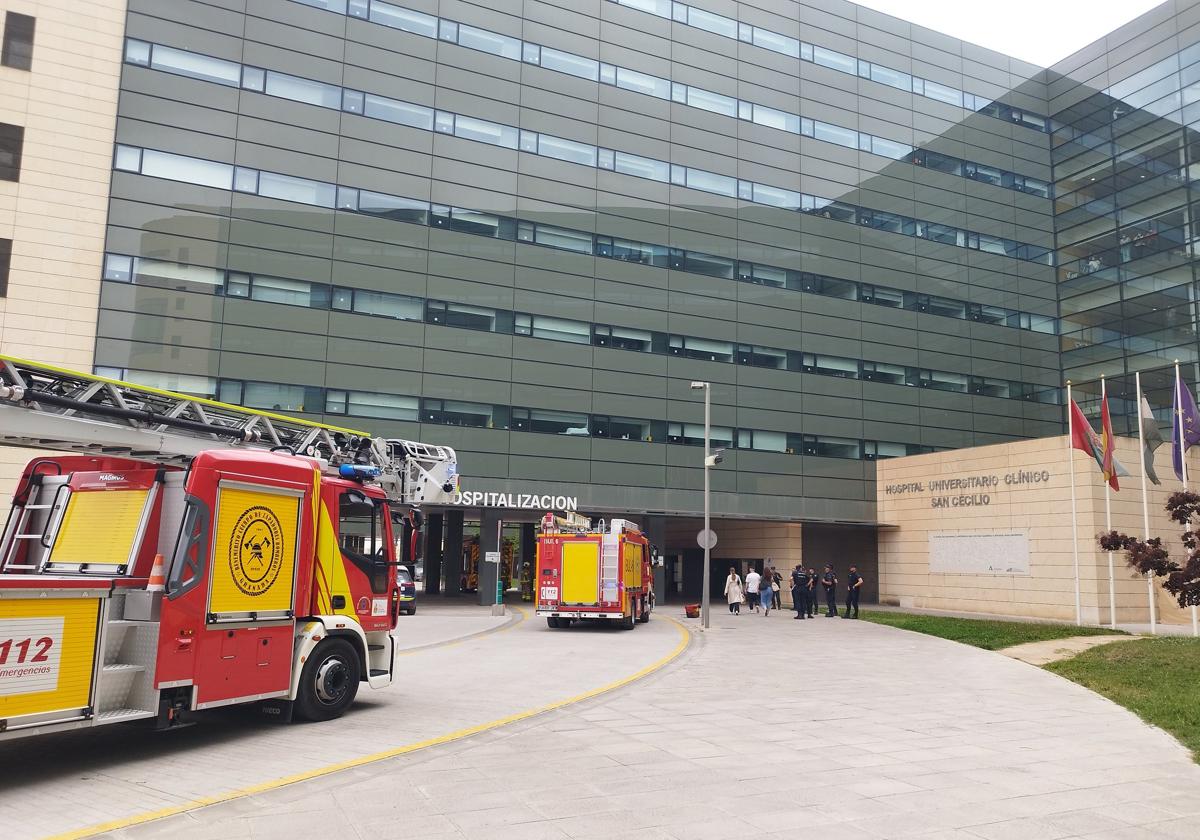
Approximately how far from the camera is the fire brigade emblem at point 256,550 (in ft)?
30.9

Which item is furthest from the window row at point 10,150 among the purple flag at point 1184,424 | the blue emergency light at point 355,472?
the purple flag at point 1184,424

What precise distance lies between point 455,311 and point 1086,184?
3863 centimetres

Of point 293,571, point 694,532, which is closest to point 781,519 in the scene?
point 694,532

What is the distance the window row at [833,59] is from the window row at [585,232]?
25.9 feet

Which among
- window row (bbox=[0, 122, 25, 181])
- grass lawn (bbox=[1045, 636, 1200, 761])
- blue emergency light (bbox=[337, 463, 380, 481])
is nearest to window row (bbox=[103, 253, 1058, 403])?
window row (bbox=[0, 122, 25, 181])

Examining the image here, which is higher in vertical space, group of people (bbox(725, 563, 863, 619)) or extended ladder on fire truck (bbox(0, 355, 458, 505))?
extended ladder on fire truck (bbox(0, 355, 458, 505))

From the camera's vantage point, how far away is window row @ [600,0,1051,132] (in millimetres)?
44906

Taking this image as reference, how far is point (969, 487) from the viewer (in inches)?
1538

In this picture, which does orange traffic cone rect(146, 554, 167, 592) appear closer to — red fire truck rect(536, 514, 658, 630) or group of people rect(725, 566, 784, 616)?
red fire truck rect(536, 514, 658, 630)

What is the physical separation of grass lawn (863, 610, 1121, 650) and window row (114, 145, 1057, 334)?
777 inches

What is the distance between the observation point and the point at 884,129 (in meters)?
49.4

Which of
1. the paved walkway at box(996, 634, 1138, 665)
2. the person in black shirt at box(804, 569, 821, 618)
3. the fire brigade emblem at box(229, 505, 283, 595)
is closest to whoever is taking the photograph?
the fire brigade emblem at box(229, 505, 283, 595)

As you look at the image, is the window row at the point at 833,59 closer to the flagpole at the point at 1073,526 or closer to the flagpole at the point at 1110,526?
the flagpole at the point at 1073,526

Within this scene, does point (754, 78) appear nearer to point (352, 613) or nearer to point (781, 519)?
point (781, 519)
